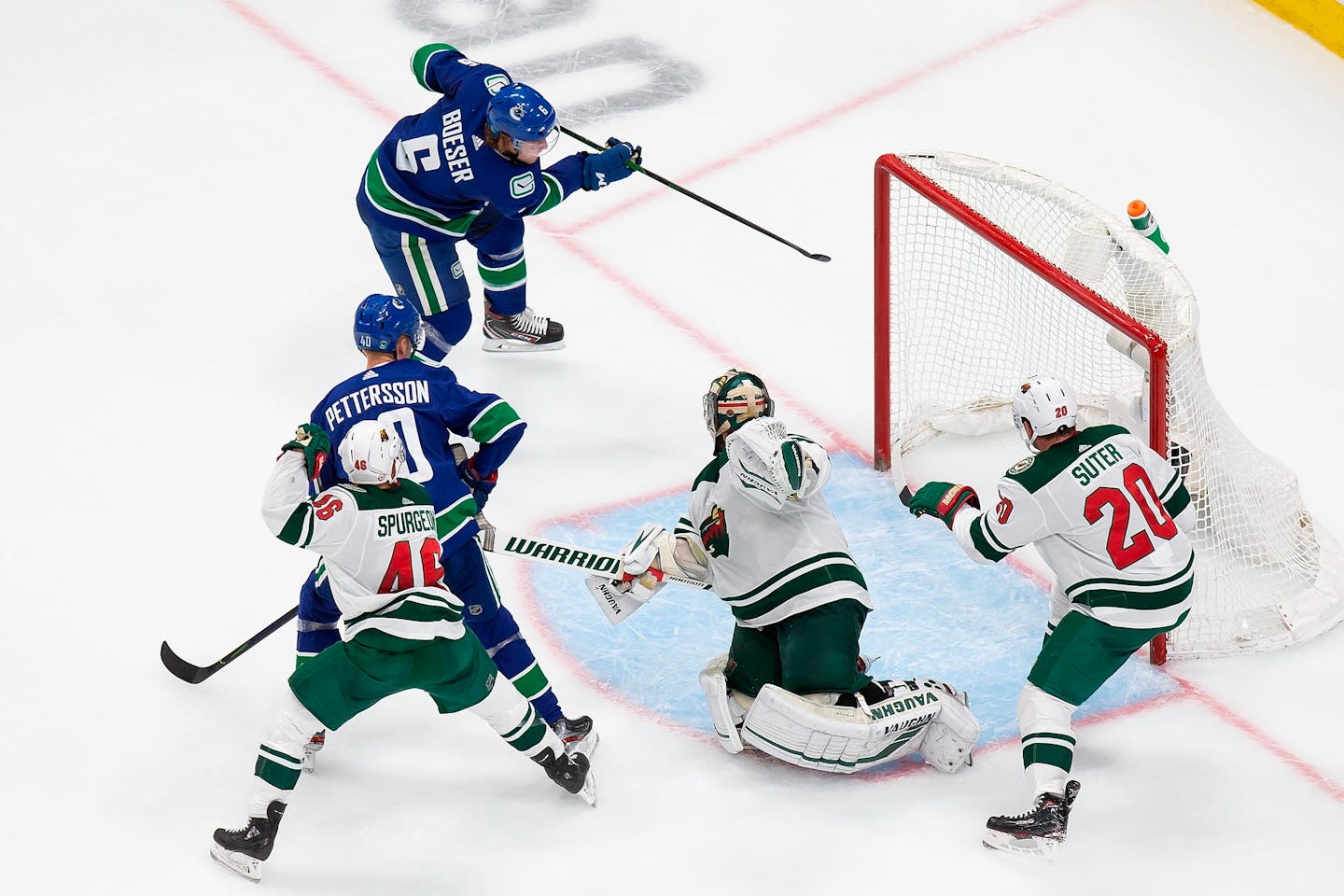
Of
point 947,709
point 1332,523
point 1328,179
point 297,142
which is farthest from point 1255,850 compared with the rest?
point 297,142

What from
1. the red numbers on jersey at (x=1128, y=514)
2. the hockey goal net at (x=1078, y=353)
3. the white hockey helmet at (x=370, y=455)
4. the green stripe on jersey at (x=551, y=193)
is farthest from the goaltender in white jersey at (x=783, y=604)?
the green stripe on jersey at (x=551, y=193)

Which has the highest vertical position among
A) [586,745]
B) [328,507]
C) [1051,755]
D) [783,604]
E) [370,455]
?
[370,455]

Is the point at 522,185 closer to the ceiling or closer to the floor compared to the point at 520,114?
closer to the floor

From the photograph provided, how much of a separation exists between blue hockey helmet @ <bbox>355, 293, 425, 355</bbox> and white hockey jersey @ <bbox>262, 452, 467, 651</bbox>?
524 mm

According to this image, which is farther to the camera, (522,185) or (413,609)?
(522,185)

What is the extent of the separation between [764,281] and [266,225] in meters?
1.62

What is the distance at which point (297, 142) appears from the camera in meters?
6.73

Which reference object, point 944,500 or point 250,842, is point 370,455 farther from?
point 944,500

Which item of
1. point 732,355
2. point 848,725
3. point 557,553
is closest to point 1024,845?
point 848,725

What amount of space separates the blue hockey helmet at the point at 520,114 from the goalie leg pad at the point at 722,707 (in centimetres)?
156

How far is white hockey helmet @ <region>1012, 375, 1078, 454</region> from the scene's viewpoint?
400 centimetres

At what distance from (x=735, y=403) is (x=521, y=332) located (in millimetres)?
1646

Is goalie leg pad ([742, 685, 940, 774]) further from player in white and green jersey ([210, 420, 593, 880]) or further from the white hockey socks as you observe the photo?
player in white and green jersey ([210, 420, 593, 880])

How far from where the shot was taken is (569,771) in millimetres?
4105
